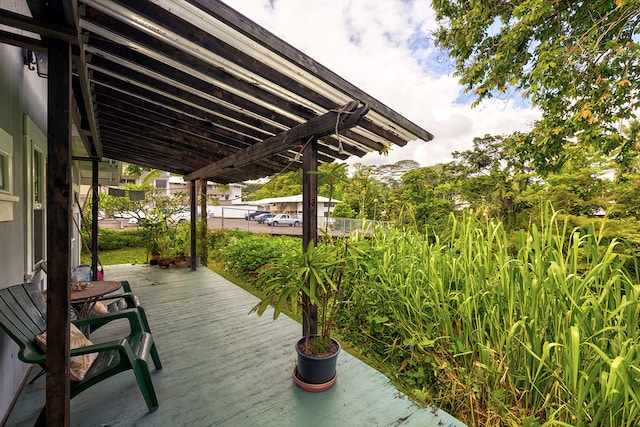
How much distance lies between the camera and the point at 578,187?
27.5 feet

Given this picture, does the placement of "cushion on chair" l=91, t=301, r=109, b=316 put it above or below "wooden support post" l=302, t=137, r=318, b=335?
below

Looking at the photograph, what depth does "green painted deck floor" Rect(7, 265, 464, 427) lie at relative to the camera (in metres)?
1.94

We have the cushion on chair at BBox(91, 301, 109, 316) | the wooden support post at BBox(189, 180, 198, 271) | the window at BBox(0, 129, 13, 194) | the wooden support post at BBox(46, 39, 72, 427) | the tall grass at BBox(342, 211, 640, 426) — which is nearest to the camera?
the wooden support post at BBox(46, 39, 72, 427)

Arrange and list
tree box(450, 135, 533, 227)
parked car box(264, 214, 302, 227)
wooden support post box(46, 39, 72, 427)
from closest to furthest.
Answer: wooden support post box(46, 39, 72, 427)
tree box(450, 135, 533, 227)
parked car box(264, 214, 302, 227)

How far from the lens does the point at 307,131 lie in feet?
8.55

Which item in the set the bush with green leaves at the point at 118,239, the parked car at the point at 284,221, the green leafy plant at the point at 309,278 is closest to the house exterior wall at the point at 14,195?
the green leafy plant at the point at 309,278

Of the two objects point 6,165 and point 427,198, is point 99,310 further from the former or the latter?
point 427,198

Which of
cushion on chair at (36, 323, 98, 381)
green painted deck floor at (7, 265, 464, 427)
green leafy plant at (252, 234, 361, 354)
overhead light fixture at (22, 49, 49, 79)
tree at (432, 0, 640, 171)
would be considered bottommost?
green painted deck floor at (7, 265, 464, 427)

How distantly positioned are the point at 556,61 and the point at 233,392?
20.6 ft

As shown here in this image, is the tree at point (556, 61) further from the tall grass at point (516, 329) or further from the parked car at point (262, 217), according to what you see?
the parked car at point (262, 217)

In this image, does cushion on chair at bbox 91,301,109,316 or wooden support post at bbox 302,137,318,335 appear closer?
wooden support post at bbox 302,137,318,335

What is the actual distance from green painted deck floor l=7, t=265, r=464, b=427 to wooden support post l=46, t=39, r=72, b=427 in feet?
2.39

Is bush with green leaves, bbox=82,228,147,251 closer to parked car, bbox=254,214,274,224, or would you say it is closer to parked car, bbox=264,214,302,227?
parked car, bbox=264,214,302,227

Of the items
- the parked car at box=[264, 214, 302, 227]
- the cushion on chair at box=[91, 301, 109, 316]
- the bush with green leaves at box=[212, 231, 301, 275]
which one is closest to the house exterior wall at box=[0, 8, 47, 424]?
the cushion on chair at box=[91, 301, 109, 316]
